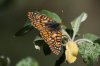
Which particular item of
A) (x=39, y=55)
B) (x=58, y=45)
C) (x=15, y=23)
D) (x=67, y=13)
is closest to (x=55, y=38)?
(x=58, y=45)

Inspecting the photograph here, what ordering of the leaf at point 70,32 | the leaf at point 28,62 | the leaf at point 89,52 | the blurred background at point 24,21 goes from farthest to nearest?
1. the blurred background at point 24,21
2. the leaf at point 70,32
3. the leaf at point 89,52
4. the leaf at point 28,62

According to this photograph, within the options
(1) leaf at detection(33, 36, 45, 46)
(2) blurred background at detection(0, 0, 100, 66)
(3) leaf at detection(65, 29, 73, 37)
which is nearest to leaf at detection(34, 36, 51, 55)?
(1) leaf at detection(33, 36, 45, 46)

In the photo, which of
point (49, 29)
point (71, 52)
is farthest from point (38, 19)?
point (71, 52)

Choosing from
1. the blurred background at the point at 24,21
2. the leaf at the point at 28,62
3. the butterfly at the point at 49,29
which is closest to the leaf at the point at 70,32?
the butterfly at the point at 49,29

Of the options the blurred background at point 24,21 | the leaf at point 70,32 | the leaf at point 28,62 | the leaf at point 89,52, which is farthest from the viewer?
the blurred background at point 24,21

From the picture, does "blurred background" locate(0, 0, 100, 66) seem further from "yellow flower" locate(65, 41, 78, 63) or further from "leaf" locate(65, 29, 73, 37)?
"yellow flower" locate(65, 41, 78, 63)

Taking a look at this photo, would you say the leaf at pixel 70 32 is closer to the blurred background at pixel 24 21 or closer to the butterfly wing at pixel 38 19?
the butterfly wing at pixel 38 19
